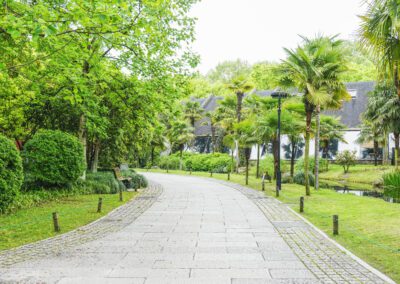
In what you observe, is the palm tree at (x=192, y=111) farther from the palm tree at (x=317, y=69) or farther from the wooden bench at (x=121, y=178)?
the palm tree at (x=317, y=69)

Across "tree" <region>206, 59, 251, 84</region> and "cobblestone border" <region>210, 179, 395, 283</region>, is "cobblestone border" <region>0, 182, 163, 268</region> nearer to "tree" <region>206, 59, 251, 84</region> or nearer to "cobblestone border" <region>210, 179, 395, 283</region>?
"cobblestone border" <region>210, 179, 395, 283</region>

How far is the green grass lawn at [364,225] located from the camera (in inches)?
311

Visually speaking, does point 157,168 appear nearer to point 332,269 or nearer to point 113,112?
point 113,112

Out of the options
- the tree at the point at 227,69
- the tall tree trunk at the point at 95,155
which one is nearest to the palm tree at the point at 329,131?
the tall tree trunk at the point at 95,155

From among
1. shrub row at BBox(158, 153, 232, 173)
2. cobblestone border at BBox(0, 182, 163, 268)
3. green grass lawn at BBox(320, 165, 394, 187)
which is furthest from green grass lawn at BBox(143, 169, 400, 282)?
shrub row at BBox(158, 153, 232, 173)

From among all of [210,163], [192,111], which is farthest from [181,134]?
[210,163]

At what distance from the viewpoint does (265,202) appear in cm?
1662

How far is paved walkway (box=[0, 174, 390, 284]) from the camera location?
6.64 metres

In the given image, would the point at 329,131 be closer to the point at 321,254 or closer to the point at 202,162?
the point at 202,162

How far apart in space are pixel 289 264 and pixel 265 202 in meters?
9.30

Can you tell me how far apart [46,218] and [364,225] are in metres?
8.98

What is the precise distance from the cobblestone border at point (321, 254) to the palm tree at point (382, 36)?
12.1 ft

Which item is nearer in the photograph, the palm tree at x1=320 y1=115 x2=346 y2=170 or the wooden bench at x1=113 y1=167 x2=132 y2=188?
the wooden bench at x1=113 y1=167 x2=132 y2=188

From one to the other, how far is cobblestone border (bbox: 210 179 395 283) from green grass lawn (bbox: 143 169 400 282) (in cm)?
28
